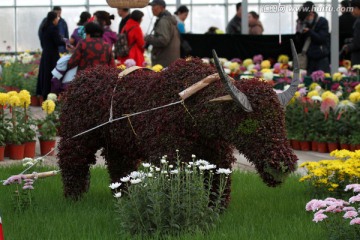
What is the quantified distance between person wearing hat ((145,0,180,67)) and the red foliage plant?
819 centimetres

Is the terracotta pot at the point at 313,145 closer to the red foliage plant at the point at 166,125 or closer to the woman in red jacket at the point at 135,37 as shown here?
the woman in red jacket at the point at 135,37

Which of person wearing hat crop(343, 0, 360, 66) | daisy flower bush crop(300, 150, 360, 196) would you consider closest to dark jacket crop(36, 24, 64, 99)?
person wearing hat crop(343, 0, 360, 66)

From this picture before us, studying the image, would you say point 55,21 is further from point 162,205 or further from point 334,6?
point 162,205

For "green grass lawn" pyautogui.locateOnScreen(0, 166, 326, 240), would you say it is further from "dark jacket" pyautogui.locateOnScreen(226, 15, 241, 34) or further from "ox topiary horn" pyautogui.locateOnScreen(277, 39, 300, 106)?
"dark jacket" pyautogui.locateOnScreen(226, 15, 241, 34)

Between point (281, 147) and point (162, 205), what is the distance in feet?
3.22

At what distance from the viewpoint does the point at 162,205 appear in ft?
23.4

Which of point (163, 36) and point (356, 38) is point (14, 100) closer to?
point (163, 36)

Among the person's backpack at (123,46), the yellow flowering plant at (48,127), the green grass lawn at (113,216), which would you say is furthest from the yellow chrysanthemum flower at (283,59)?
the green grass lawn at (113,216)

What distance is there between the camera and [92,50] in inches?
520

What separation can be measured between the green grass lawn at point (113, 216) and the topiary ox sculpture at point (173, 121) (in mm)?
394

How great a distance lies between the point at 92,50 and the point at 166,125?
566cm

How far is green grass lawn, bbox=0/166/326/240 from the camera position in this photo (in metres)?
7.27

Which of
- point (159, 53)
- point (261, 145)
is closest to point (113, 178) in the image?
point (261, 145)

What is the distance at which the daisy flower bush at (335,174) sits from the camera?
862cm
